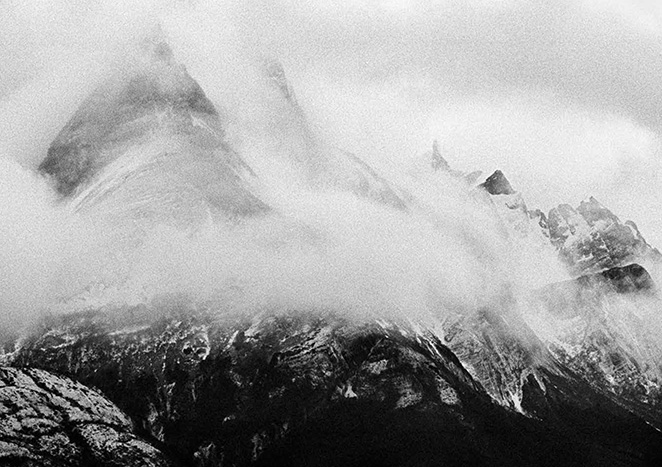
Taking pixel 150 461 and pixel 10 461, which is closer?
pixel 10 461

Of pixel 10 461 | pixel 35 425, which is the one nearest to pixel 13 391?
pixel 35 425

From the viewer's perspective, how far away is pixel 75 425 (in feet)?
484

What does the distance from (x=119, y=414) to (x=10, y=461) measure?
26.8 meters

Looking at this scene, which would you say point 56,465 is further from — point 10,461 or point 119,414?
point 119,414

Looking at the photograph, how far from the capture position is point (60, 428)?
145 m

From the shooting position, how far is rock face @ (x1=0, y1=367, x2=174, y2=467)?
450ft

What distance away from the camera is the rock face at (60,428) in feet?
450

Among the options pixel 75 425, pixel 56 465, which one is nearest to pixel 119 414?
pixel 75 425

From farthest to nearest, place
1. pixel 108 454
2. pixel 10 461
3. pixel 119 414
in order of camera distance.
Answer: pixel 119 414, pixel 108 454, pixel 10 461

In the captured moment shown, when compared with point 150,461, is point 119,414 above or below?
above

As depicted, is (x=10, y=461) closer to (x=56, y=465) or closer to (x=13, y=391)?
(x=56, y=465)

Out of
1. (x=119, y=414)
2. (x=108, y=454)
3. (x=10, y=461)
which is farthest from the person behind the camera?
(x=119, y=414)

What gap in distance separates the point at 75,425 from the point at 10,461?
16.0 metres

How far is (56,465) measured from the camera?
441 feet
